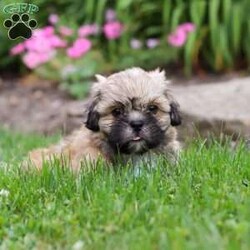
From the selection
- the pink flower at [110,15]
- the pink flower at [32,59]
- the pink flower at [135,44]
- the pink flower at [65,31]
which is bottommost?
the pink flower at [32,59]

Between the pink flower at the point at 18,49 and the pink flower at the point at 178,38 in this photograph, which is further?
the pink flower at the point at 18,49

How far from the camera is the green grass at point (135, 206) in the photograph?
434 cm

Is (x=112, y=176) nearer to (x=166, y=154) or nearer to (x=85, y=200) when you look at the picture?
(x=85, y=200)

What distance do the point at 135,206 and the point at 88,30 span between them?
7.34 m

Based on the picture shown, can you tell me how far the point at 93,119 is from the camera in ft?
21.1

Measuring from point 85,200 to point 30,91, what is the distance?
7.45m

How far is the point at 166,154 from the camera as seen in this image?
634cm

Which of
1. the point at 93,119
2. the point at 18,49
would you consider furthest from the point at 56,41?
the point at 93,119

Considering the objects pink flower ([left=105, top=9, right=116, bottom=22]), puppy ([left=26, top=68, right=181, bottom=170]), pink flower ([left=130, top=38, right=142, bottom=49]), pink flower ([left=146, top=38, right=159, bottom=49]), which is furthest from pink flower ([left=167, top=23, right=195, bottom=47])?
puppy ([left=26, top=68, right=181, bottom=170])

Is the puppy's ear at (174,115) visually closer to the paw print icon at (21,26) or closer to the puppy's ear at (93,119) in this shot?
the puppy's ear at (93,119)

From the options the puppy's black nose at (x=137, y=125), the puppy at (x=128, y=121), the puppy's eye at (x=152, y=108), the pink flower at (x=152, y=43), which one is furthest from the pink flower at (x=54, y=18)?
the puppy's black nose at (x=137, y=125)

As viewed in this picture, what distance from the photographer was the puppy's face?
6152 mm

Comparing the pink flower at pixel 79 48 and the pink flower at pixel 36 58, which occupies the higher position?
the pink flower at pixel 79 48

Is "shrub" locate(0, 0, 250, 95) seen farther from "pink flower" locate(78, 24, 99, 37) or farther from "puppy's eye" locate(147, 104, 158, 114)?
"puppy's eye" locate(147, 104, 158, 114)
